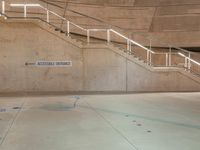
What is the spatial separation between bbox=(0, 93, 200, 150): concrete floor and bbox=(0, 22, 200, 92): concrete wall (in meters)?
5.89

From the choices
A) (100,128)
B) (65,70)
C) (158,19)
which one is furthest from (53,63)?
(100,128)

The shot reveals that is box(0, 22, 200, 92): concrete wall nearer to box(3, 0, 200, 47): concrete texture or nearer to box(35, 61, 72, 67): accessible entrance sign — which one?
box(35, 61, 72, 67): accessible entrance sign

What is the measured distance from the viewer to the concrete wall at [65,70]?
17234mm

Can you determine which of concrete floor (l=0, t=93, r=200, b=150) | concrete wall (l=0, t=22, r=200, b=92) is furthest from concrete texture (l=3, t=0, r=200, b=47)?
concrete floor (l=0, t=93, r=200, b=150)

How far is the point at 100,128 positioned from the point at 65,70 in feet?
33.1

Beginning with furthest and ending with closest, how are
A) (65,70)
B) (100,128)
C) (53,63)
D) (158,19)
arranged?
(158,19)
(65,70)
(53,63)
(100,128)

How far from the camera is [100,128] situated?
25.8ft

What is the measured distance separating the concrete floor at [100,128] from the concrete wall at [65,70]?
232 inches

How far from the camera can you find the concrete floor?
6.29 m

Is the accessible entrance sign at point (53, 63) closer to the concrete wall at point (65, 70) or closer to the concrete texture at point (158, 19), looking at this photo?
the concrete wall at point (65, 70)

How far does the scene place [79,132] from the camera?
7387 mm

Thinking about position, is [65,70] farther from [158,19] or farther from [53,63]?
[158,19]

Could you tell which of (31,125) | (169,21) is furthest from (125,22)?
(31,125)

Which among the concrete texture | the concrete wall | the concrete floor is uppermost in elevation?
the concrete texture
